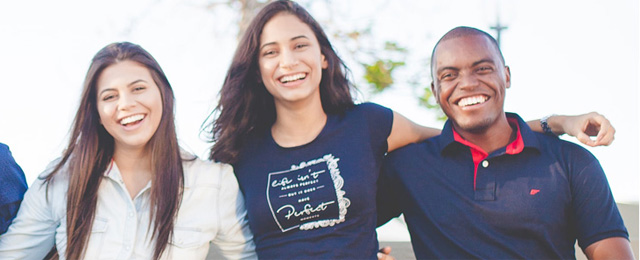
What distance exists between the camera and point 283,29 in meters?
2.79

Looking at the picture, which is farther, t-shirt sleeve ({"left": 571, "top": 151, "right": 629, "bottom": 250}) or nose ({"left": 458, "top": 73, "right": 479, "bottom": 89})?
nose ({"left": 458, "top": 73, "right": 479, "bottom": 89})

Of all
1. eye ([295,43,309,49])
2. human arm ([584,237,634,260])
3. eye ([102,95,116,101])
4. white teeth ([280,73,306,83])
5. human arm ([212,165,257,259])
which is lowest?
human arm ([584,237,634,260])

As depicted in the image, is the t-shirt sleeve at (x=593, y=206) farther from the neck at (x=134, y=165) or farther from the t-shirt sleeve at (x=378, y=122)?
the neck at (x=134, y=165)

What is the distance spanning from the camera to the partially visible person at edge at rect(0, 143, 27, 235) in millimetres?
2531

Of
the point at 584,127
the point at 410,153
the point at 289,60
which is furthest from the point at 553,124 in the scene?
the point at 289,60

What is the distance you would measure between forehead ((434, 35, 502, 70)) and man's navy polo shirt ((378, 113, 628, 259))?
0.31 m

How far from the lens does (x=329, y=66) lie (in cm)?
305

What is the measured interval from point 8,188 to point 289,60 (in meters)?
1.26

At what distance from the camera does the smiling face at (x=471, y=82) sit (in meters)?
2.62

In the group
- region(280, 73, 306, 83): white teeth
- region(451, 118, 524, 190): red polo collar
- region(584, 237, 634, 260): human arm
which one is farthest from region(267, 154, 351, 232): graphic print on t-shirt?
region(584, 237, 634, 260): human arm

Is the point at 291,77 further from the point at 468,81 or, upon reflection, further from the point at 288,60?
the point at 468,81

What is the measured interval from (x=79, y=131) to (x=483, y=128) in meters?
1.70

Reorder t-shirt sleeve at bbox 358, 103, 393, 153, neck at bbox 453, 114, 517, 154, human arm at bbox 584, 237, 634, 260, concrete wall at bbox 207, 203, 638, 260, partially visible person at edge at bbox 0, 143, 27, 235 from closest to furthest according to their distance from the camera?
human arm at bbox 584, 237, 634, 260
partially visible person at edge at bbox 0, 143, 27, 235
neck at bbox 453, 114, 517, 154
t-shirt sleeve at bbox 358, 103, 393, 153
concrete wall at bbox 207, 203, 638, 260

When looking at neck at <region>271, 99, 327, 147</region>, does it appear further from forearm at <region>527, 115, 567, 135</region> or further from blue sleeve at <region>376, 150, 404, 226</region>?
forearm at <region>527, 115, 567, 135</region>
